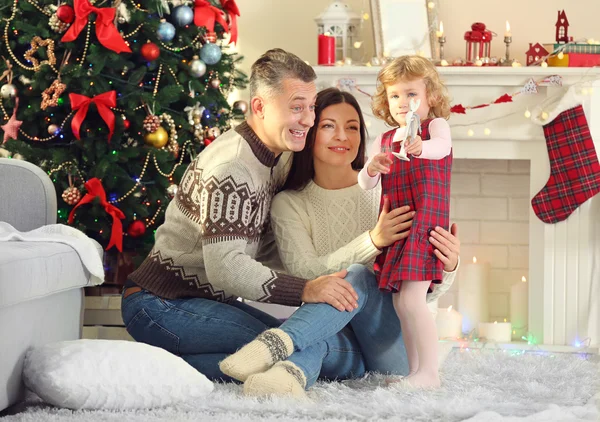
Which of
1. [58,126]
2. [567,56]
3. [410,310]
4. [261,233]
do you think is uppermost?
[567,56]

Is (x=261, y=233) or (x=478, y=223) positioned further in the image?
(x=478, y=223)

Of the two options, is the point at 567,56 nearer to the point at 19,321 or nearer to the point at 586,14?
the point at 586,14

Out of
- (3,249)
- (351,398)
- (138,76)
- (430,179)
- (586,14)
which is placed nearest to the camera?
(3,249)

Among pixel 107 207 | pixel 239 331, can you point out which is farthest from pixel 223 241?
pixel 107 207

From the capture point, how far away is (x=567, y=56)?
3.84 meters

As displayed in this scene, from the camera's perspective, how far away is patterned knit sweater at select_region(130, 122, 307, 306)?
2.45 m

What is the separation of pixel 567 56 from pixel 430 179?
1636 mm

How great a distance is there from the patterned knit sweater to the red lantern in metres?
1.43

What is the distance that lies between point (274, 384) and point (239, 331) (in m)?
0.39

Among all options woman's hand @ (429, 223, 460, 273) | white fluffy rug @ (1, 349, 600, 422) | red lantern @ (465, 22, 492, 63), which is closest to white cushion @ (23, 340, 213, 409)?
white fluffy rug @ (1, 349, 600, 422)

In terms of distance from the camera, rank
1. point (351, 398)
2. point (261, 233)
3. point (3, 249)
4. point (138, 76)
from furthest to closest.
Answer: point (138, 76), point (261, 233), point (351, 398), point (3, 249)

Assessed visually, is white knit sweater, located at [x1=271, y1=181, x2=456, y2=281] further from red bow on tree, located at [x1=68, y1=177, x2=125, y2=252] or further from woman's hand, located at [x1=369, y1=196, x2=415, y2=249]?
red bow on tree, located at [x1=68, y1=177, x2=125, y2=252]

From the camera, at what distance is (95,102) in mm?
3322

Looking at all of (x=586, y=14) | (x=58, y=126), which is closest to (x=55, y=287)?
(x=58, y=126)
